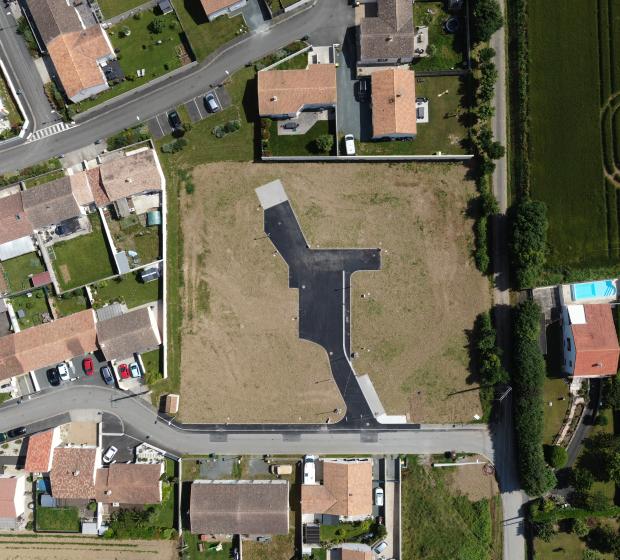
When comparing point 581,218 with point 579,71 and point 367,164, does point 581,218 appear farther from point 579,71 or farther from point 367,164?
point 367,164

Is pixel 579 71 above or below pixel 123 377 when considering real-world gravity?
above

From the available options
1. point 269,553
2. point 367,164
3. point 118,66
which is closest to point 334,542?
point 269,553

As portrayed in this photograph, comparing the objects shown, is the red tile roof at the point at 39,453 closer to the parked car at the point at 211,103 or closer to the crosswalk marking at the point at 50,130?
the crosswalk marking at the point at 50,130

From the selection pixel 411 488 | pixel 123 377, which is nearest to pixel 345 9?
pixel 123 377

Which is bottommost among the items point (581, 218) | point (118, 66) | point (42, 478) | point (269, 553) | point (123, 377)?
point (269, 553)

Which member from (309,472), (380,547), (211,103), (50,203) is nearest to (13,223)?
(50,203)

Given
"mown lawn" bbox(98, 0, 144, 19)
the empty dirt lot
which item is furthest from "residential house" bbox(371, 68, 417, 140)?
"mown lawn" bbox(98, 0, 144, 19)
